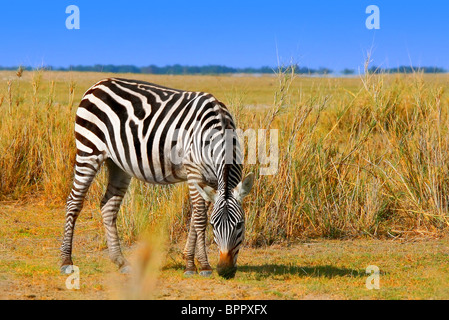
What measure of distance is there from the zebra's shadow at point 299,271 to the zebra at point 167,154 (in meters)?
0.62

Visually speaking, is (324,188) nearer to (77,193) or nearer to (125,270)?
(125,270)

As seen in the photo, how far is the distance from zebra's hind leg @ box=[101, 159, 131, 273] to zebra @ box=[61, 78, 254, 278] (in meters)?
0.01

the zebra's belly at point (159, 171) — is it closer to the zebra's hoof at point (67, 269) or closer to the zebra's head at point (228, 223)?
the zebra's head at point (228, 223)

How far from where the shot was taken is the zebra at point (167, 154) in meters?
5.71

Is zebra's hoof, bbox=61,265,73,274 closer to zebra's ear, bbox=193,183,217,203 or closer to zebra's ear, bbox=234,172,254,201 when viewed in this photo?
zebra's ear, bbox=193,183,217,203

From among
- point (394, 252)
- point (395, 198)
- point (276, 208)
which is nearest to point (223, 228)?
point (276, 208)

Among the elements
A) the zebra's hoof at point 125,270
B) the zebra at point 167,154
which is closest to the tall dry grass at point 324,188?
the zebra's hoof at point 125,270

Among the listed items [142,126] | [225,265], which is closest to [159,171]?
[142,126]

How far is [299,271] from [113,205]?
2337 mm

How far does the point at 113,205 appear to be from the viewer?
7008 mm

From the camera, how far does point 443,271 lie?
262 inches

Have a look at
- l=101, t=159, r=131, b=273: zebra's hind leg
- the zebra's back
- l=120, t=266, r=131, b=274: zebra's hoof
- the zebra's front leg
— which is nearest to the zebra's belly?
the zebra's back
